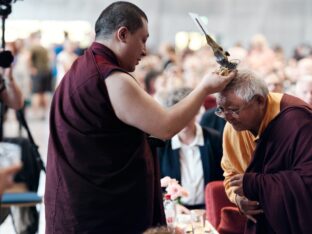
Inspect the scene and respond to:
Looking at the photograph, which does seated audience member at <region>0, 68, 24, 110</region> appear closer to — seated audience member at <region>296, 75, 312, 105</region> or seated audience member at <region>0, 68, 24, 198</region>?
seated audience member at <region>0, 68, 24, 198</region>

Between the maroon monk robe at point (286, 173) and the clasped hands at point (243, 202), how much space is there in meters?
0.05

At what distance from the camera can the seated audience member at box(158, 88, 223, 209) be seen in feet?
14.4

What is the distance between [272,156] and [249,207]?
299 millimetres

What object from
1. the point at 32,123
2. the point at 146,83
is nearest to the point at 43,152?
the point at 146,83

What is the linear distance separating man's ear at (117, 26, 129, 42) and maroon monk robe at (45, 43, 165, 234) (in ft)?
0.25

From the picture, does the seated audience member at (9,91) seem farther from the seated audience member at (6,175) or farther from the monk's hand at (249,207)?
the seated audience member at (6,175)

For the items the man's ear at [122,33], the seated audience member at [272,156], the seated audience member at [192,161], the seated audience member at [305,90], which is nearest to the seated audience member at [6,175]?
the man's ear at [122,33]

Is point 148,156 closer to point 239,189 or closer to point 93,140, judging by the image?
point 93,140

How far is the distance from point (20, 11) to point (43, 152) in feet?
25.5

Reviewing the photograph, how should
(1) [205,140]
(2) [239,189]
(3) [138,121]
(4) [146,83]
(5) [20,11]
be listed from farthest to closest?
1. (5) [20,11]
2. (4) [146,83]
3. (1) [205,140]
4. (2) [239,189]
5. (3) [138,121]

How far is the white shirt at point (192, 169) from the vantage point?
440cm

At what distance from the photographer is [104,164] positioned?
2.64 metres

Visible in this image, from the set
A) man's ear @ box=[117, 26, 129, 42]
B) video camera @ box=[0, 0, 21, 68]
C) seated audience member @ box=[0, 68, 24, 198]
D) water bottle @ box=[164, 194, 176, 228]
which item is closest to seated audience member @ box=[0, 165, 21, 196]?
man's ear @ box=[117, 26, 129, 42]

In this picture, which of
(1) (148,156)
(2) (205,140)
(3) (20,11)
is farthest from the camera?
(3) (20,11)
